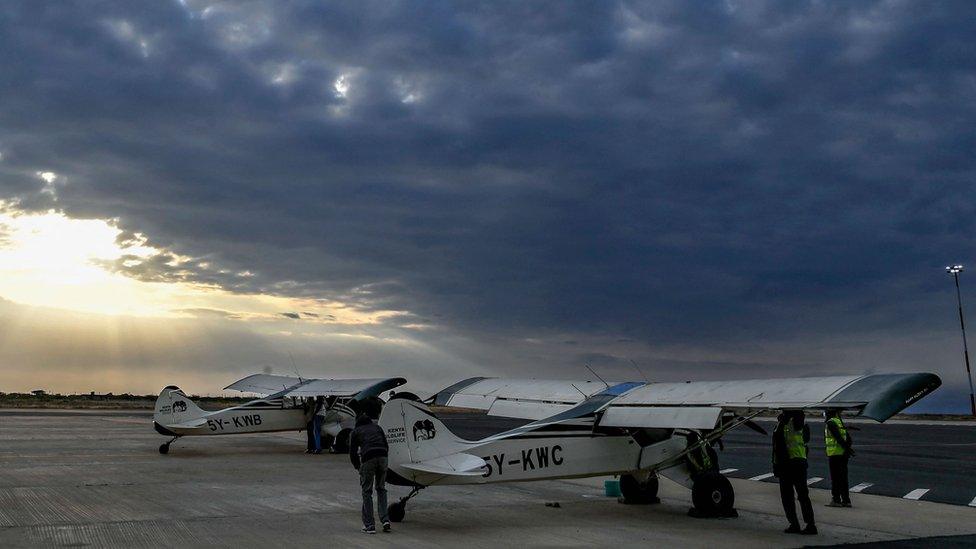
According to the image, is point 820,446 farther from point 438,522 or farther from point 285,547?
point 285,547

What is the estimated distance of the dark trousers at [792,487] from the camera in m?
12.4

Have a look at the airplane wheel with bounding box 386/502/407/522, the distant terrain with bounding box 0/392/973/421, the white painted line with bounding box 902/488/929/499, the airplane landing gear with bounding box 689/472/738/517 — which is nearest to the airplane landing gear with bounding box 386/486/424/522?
the airplane wheel with bounding box 386/502/407/522

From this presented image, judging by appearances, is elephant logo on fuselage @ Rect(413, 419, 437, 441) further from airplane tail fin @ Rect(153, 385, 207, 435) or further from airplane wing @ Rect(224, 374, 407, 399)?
airplane tail fin @ Rect(153, 385, 207, 435)

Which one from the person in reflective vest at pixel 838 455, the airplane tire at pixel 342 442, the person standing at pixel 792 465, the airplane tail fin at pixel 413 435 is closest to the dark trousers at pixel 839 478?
the person in reflective vest at pixel 838 455

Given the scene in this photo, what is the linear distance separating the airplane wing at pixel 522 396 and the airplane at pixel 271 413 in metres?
7.57

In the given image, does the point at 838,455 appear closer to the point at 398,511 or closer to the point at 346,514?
the point at 398,511

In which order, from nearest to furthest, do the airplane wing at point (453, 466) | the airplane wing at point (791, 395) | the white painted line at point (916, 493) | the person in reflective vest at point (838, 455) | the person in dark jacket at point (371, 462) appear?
the airplane wing at point (791, 395) → the person in dark jacket at point (371, 462) → the airplane wing at point (453, 466) → the person in reflective vest at point (838, 455) → the white painted line at point (916, 493)

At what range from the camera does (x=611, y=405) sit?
13945 mm

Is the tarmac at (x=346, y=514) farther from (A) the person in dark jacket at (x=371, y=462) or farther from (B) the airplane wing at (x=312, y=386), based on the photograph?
(B) the airplane wing at (x=312, y=386)

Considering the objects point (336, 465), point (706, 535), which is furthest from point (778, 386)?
point (336, 465)

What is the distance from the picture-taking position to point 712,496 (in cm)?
1392

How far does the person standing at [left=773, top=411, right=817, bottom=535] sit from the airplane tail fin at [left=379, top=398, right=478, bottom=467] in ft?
15.9

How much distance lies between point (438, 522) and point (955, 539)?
7.74 metres

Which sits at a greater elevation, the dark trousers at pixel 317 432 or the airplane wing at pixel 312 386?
the airplane wing at pixel 312 386
